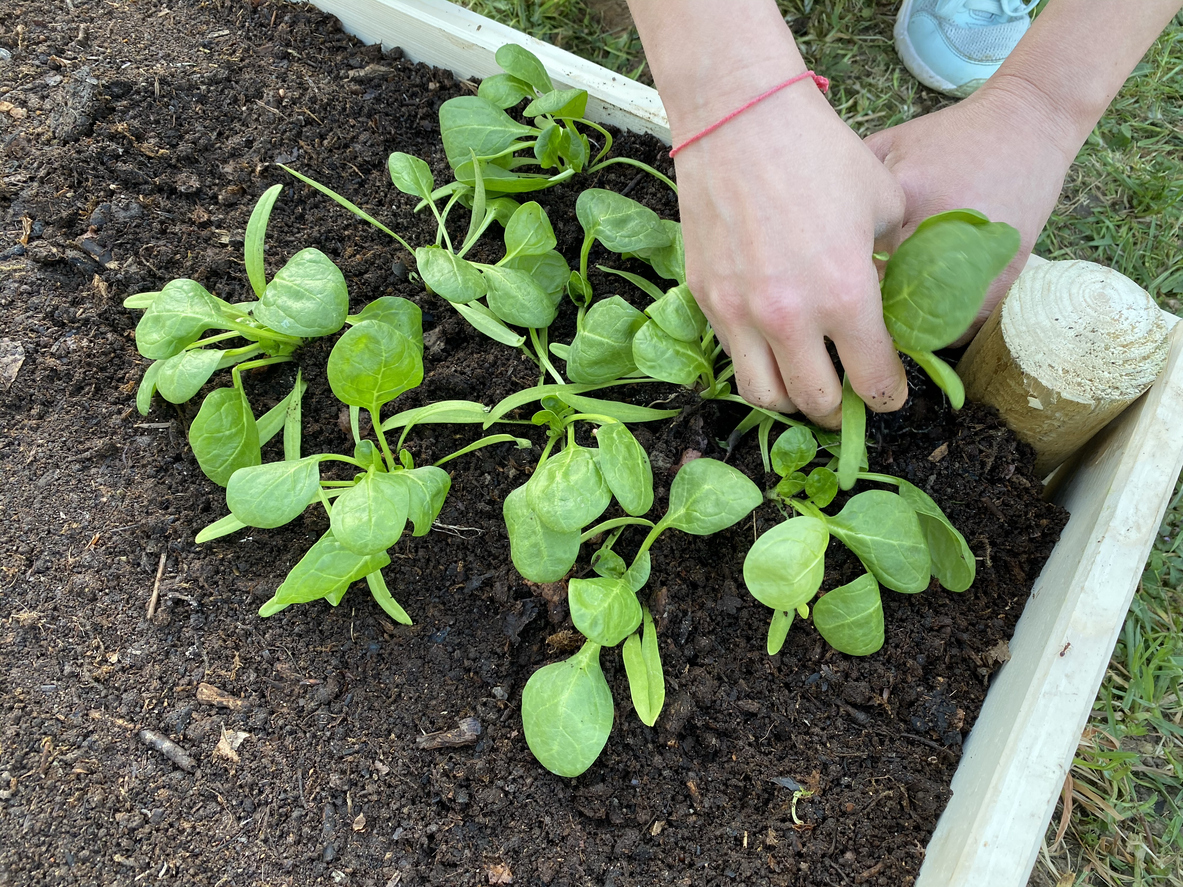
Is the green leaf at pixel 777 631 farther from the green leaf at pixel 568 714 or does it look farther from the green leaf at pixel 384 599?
the green leaf at pixel 384 599

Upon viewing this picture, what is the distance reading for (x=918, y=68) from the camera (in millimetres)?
1869

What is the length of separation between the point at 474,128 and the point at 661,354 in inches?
20.3

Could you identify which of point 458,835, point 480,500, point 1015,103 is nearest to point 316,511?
point 480,500

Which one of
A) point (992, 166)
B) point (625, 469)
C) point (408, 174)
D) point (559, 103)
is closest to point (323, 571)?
point (625, 469)

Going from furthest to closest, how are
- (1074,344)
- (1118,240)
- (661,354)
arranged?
(1118,240)
(661,354)
(1074,344)

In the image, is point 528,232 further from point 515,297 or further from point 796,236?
point 796,236

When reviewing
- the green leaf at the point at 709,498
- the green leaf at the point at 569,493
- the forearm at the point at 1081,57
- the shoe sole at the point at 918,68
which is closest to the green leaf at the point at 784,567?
the green leaf at the point at 709,498

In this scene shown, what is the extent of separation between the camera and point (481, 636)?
114 cm

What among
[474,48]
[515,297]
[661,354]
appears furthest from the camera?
[474,48]

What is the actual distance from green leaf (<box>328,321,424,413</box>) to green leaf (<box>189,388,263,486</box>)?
0.67ft

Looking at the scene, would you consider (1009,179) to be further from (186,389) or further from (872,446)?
(186,389)

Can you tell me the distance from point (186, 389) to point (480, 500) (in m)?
0.43

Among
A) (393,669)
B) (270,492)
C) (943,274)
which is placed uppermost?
(943,274)

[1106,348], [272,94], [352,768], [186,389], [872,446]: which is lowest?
[352,768]
